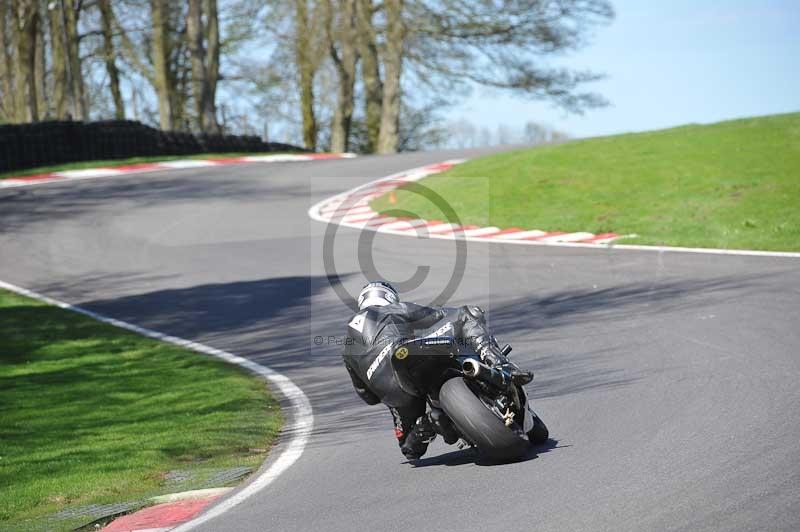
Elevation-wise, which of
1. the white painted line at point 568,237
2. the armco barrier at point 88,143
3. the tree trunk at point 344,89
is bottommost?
the white painted line at point 568,237

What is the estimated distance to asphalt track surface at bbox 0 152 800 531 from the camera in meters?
5.24

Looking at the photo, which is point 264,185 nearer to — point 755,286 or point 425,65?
point 755,286

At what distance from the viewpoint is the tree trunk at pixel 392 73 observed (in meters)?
42.0

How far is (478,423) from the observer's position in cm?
594

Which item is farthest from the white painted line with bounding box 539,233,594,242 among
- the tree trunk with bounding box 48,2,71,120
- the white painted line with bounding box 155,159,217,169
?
the tree trunk with bounding box 48,2,71,120

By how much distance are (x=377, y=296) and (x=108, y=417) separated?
3686 mm

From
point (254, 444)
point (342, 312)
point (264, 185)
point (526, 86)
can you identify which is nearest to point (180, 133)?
point (264, 185)

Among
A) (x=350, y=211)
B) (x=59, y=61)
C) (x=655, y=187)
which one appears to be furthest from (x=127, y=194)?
(x=59, y=61)

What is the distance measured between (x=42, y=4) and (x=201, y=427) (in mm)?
39721

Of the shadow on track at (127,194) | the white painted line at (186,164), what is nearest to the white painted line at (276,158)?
the white painted line at (186,164)

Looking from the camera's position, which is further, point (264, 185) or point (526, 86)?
point (526, 86)

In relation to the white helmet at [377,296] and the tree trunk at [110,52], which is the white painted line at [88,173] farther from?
the white helmet at [377,296]

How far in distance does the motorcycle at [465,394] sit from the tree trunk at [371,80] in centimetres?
4026

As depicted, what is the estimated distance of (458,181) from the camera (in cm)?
2436
